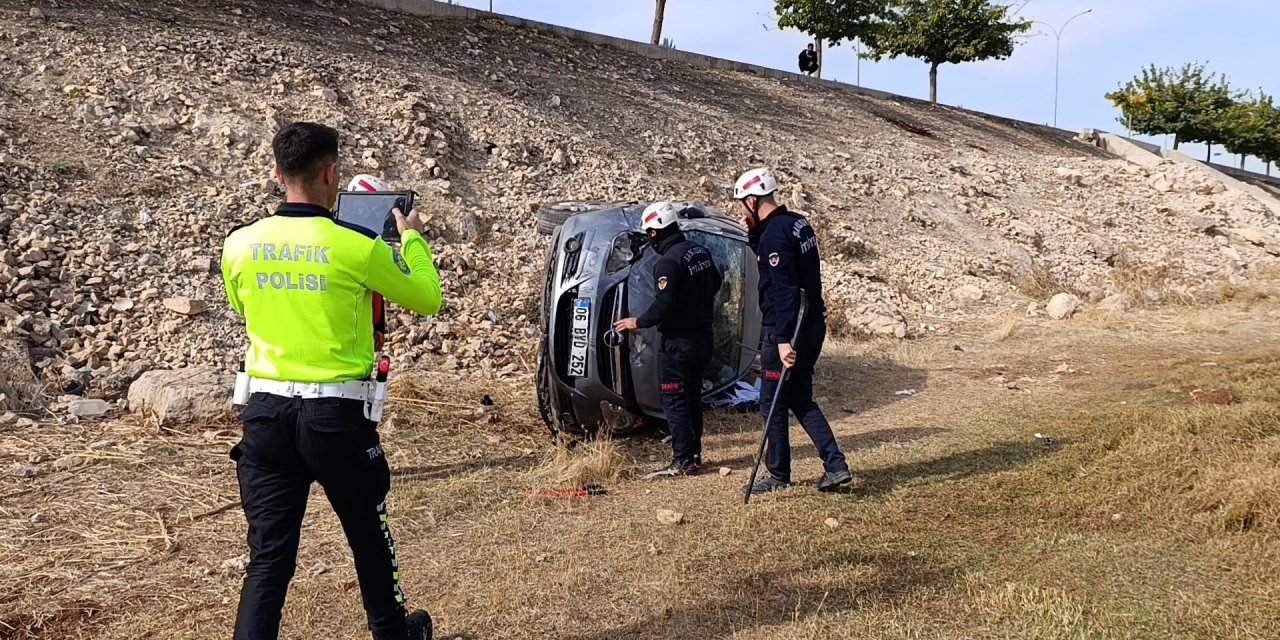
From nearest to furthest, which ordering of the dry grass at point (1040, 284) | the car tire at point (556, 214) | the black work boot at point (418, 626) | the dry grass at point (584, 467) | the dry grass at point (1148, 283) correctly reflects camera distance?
1. the black work boot at point (418, 626)
2. the dry grass at point (584, 467)
3. the car tire at point (556, 214)
4. the dry grass at point (1148, 283)
5. the dry grass at point (1040, 284)

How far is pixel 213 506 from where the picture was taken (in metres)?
5.62

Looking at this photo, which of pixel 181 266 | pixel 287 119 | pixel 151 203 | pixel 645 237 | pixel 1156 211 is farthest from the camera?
pixel 1156 211

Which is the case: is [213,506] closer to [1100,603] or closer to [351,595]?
[351,595]

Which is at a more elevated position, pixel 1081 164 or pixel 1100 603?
pixel 1081 164

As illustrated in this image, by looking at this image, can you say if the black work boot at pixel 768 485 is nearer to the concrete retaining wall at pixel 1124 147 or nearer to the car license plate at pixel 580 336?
the car license plate at pixel 580 336

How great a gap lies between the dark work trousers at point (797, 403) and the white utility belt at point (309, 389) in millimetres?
3052

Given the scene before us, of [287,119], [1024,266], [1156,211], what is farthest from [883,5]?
[287,119]

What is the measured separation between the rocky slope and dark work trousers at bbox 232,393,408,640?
558cm

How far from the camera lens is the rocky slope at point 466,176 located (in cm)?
934

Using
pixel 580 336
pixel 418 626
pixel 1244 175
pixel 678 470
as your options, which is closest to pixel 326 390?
pixel 418 626

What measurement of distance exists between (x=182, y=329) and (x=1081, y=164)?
20562 mm

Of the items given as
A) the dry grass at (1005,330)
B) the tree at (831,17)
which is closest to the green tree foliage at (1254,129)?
the tree at (831,17)

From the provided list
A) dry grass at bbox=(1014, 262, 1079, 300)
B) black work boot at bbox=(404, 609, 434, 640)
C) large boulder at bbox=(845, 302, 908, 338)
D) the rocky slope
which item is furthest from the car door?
dry grass at bbox=(1014, 262, 1079, 300)

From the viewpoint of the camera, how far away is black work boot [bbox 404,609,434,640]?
3.59 meters
